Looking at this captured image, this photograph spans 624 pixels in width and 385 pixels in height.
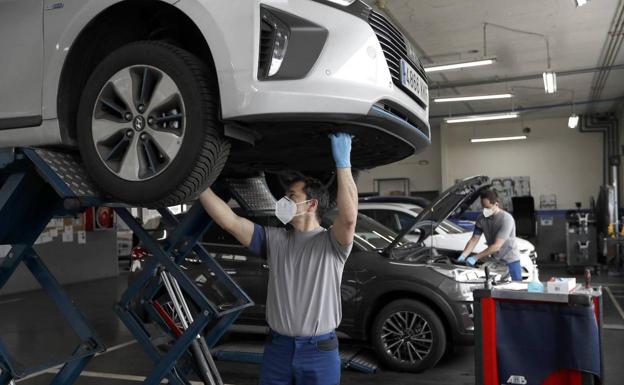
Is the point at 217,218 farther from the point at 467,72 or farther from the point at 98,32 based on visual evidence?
the point at 467,72

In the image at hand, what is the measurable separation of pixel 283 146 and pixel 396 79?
0.67 meters

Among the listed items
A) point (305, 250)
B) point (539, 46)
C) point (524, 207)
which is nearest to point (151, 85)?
point (305, 250)

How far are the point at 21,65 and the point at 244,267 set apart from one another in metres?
3.53

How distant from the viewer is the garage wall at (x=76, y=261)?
11.1m

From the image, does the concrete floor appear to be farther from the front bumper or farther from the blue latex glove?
the blue latex glove

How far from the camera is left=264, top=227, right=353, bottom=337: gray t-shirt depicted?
2.79 m

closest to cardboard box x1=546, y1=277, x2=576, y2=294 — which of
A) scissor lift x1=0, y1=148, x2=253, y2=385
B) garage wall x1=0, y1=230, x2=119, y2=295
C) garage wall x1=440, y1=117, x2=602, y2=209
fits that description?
scissor lift x1=0, y1=148, x2=253, y2=385

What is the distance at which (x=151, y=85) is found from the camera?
232cm

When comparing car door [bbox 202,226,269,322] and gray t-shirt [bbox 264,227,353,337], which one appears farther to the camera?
car door [bbox 202,226,269,322]

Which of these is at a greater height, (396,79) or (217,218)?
(396,79)

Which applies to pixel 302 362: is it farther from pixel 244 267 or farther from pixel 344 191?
pixel 244 267

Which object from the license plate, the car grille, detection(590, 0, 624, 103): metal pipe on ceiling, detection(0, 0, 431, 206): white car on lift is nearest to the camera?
detection(0, 0, 431, 206): white car on lift

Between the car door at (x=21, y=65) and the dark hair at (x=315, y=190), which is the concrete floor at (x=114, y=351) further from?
the car door at (x=21, y=65)

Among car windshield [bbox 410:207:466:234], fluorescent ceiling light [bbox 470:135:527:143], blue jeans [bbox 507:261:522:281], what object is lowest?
blue jeans [bbox 507:261:522:281]
